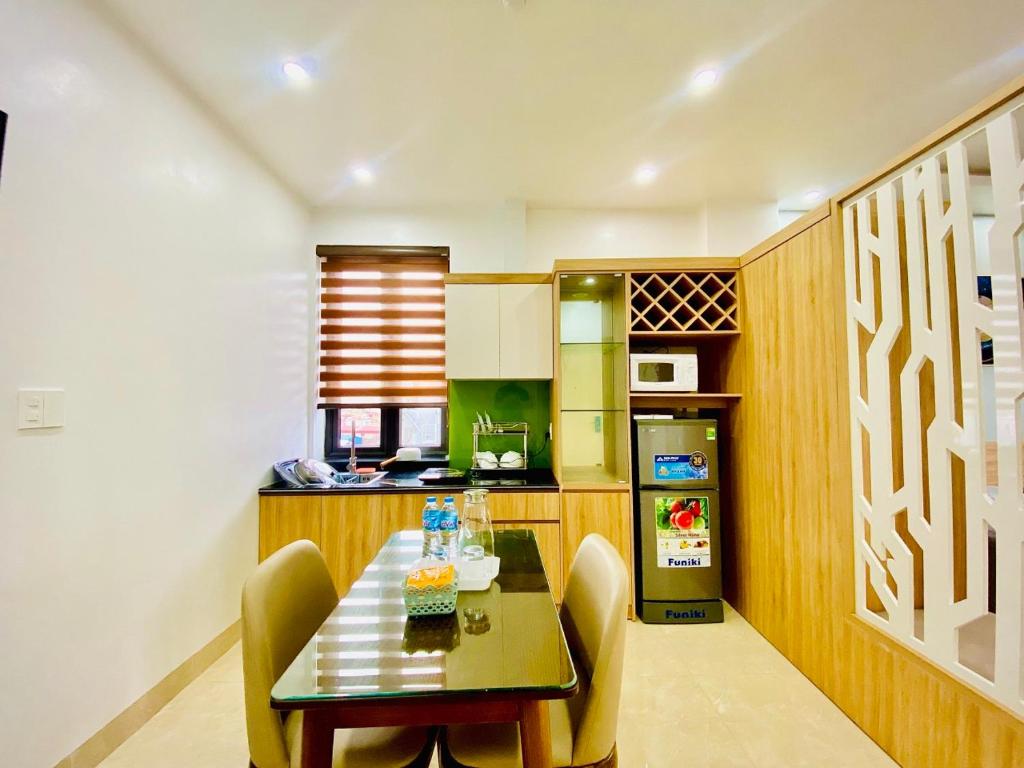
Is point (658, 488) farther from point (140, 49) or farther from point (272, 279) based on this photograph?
point (140, 49)

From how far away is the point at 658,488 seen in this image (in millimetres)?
2725

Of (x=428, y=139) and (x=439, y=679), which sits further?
(x=428, y=139)

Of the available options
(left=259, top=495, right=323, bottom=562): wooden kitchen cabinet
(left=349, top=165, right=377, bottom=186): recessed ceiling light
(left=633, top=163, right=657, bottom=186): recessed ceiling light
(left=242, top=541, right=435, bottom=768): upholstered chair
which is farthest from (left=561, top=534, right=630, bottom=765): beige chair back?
(left=349, top=165, right=377, bottom=186): recessed ceiling light

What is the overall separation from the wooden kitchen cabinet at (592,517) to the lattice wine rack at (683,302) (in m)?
1.08

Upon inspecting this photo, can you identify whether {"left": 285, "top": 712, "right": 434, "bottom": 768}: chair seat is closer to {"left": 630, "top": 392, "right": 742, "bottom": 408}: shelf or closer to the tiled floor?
the tiled floor

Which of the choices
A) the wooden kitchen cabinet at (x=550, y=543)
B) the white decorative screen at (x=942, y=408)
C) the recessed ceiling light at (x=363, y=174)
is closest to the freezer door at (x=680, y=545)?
the wooden kitchen cabinet at (x=550, y=543)

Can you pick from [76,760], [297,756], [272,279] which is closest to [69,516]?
[76,760]

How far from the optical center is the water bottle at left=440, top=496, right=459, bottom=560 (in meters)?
1.47

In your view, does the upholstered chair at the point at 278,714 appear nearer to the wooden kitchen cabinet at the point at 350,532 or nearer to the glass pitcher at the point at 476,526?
the glass pitcher at the point at 476,526

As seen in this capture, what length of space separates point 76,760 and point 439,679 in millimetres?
1674

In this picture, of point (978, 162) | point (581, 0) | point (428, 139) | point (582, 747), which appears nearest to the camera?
point (582, 747)

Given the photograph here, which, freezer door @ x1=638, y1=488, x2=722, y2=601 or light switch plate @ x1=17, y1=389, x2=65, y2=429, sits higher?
light switch plate @ x1=17, y1=389, x2=65, y2=429

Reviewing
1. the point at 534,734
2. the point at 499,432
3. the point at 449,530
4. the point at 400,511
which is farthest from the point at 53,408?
the point at 499,432

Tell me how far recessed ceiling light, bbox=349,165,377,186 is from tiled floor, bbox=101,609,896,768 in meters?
2.95
